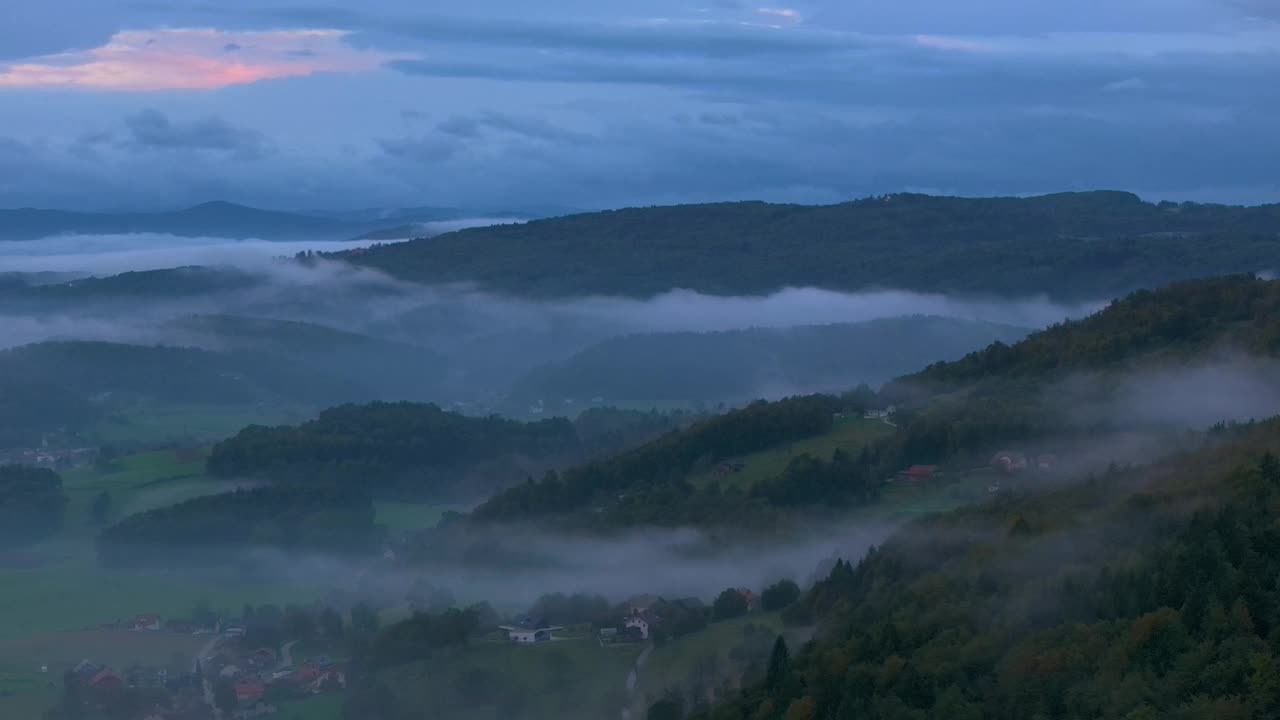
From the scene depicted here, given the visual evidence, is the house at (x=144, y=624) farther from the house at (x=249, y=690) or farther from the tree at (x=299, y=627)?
the house at (x=249, y=690)

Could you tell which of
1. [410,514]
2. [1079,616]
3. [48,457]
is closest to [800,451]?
[410,514]

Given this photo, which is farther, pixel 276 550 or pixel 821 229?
pixel 821 229

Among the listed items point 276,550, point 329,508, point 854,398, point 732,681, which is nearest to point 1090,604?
point 732,681

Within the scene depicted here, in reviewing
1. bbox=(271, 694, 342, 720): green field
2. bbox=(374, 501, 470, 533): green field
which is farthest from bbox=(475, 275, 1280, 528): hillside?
bbox=(271, 694, 342, 720): green field

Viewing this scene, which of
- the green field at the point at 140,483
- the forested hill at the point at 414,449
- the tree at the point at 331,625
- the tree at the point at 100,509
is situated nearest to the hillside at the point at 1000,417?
the tree at the point at 331,625

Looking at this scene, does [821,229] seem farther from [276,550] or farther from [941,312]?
[276,550]

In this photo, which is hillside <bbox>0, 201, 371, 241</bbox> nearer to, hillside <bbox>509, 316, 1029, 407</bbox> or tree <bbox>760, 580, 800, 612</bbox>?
hillside <bbox>509, 316, 1029, 407</bbox>
